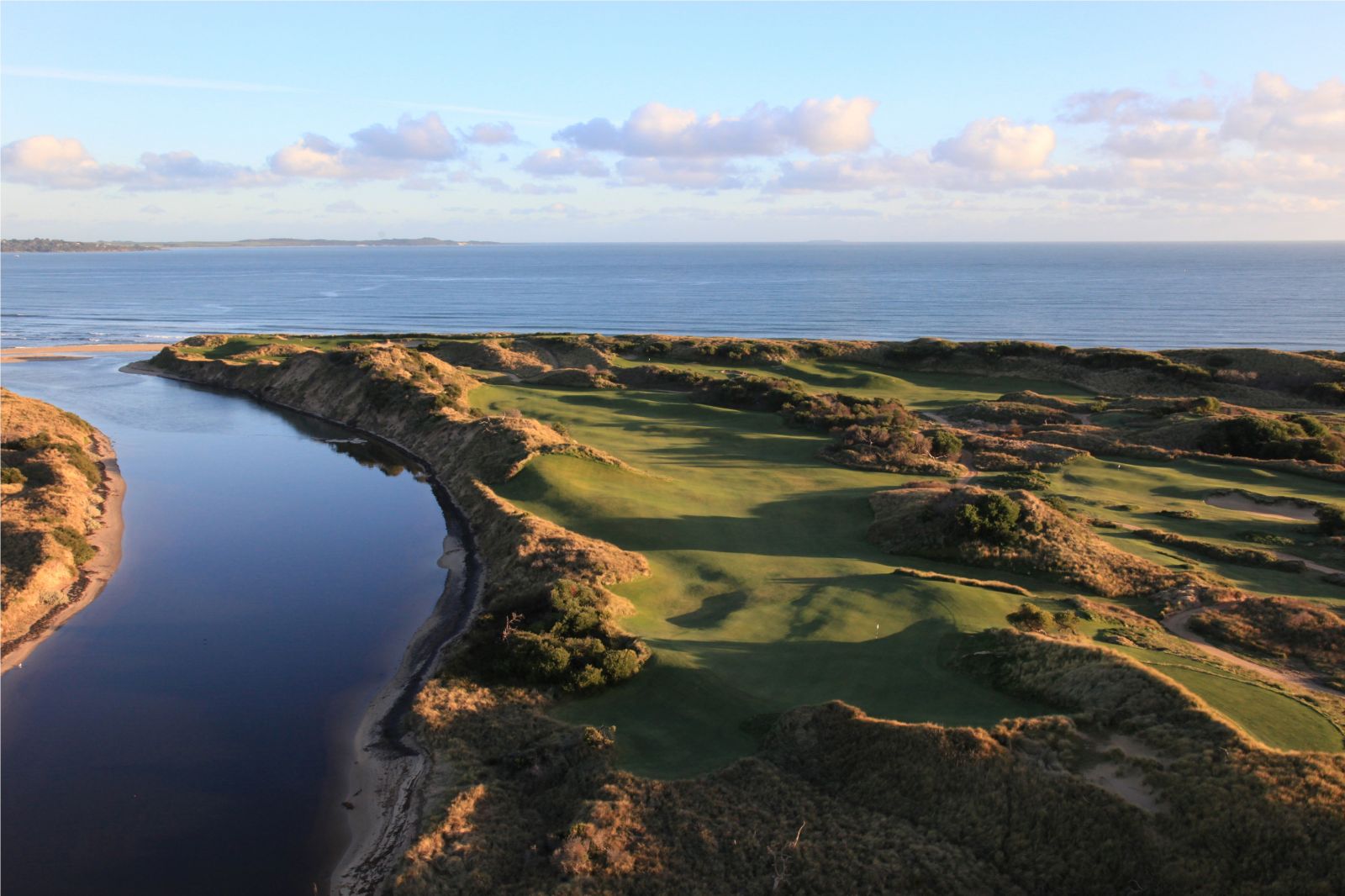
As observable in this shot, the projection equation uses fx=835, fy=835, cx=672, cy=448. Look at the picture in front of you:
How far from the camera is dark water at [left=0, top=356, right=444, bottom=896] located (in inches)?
655

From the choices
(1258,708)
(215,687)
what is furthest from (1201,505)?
(215,687)

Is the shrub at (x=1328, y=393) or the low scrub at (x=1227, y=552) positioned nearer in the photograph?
the low scrub at (x=1227, y=552)

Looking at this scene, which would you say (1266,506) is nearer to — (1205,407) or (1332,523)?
(1332,523)

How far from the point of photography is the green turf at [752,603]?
18.5 meters

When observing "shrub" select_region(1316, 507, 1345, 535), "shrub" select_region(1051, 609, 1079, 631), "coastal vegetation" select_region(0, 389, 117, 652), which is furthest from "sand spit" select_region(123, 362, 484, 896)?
"shrub" select_region(1316, 507, 1345, 535)

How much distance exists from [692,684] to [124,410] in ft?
200

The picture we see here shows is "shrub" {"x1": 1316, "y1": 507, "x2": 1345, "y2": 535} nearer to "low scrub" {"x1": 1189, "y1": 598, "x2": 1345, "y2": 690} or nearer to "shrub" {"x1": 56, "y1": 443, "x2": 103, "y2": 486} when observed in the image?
"low scrub" {"x1": 1189, "y1": 598, "x2": 1345, "y2": 690}

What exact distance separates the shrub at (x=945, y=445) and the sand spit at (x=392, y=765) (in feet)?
81.2

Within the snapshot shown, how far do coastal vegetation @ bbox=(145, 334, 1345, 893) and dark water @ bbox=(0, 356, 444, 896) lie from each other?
2849 mm

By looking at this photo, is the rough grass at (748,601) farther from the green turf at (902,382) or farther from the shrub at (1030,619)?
the green turf at (902,382)

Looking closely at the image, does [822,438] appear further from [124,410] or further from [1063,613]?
[124,410]

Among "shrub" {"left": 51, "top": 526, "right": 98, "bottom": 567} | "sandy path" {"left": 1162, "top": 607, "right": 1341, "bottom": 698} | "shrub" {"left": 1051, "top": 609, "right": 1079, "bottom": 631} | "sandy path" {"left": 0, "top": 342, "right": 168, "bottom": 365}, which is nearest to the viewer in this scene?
"sandy path" {"left": 1162, "top": 607, "right": 1341, "bottom": 698}

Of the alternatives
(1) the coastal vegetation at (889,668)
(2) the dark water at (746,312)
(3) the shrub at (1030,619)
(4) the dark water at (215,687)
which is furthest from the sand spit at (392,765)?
(2) the dark water at (746,312)

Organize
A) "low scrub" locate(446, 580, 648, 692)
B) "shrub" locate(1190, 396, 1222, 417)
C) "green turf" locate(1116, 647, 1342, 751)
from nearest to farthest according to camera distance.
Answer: "green turf" locate(1116, 647, 1342, 751)
"low scrub" locate(446, 580, 648, 692)
"shrub" locate(1190, 396, 1222, 417)
